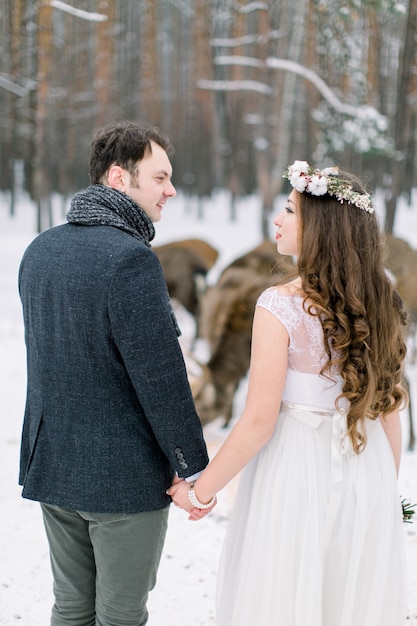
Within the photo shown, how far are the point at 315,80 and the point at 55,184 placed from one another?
150 inches

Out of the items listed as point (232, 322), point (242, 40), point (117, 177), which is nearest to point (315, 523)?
point (117, 177)

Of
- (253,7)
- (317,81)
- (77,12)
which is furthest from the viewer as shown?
(317,81)

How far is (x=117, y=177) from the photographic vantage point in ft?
5.03

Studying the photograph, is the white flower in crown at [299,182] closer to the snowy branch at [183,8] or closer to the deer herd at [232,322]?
the deer herd at [232,322]

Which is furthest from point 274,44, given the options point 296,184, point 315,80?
point 296,184

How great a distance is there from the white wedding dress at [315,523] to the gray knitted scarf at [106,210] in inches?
13.5

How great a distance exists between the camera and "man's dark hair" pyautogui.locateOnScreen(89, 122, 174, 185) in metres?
1.52

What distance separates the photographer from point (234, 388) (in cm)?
473

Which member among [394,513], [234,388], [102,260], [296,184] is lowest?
[234,388]

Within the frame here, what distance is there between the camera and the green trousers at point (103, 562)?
1.50 m

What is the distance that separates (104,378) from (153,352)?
0.42 feet

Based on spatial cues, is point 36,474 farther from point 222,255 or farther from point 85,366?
point 222,255

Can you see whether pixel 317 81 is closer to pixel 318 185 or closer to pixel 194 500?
pixel 318 185

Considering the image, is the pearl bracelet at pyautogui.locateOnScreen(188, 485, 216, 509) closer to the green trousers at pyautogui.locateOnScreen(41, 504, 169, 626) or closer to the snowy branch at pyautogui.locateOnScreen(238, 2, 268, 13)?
the green trousers at pyautogui.locateOnScreen(41, 504, 169, 626)
